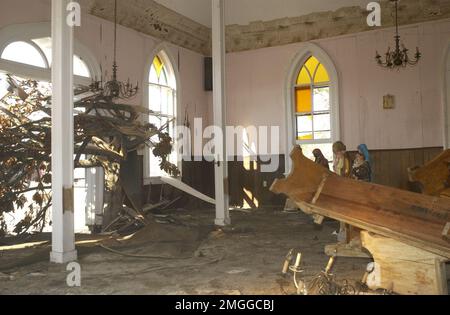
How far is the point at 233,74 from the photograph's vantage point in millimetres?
12180

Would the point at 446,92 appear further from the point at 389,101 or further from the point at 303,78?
the point at 303,78

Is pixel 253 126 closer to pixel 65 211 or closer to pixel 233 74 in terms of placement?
pixel 233 74

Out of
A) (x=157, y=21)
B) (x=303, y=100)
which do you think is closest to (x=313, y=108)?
(x=303, y=100)

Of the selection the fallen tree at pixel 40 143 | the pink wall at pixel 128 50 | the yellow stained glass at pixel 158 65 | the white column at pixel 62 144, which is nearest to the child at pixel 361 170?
the fallen tree at pixel 40 143

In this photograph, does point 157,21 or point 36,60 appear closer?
point 36,60

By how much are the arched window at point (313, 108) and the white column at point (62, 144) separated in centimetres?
706

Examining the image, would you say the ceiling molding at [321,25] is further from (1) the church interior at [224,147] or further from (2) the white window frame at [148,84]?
(2) the white window frame at [148,84]

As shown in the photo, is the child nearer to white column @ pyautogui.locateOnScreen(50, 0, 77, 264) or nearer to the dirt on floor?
the dirt on floor

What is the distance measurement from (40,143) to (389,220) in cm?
516

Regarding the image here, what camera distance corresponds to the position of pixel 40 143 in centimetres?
657

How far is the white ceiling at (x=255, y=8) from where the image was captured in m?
10.2

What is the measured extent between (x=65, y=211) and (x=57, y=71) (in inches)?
70.6
